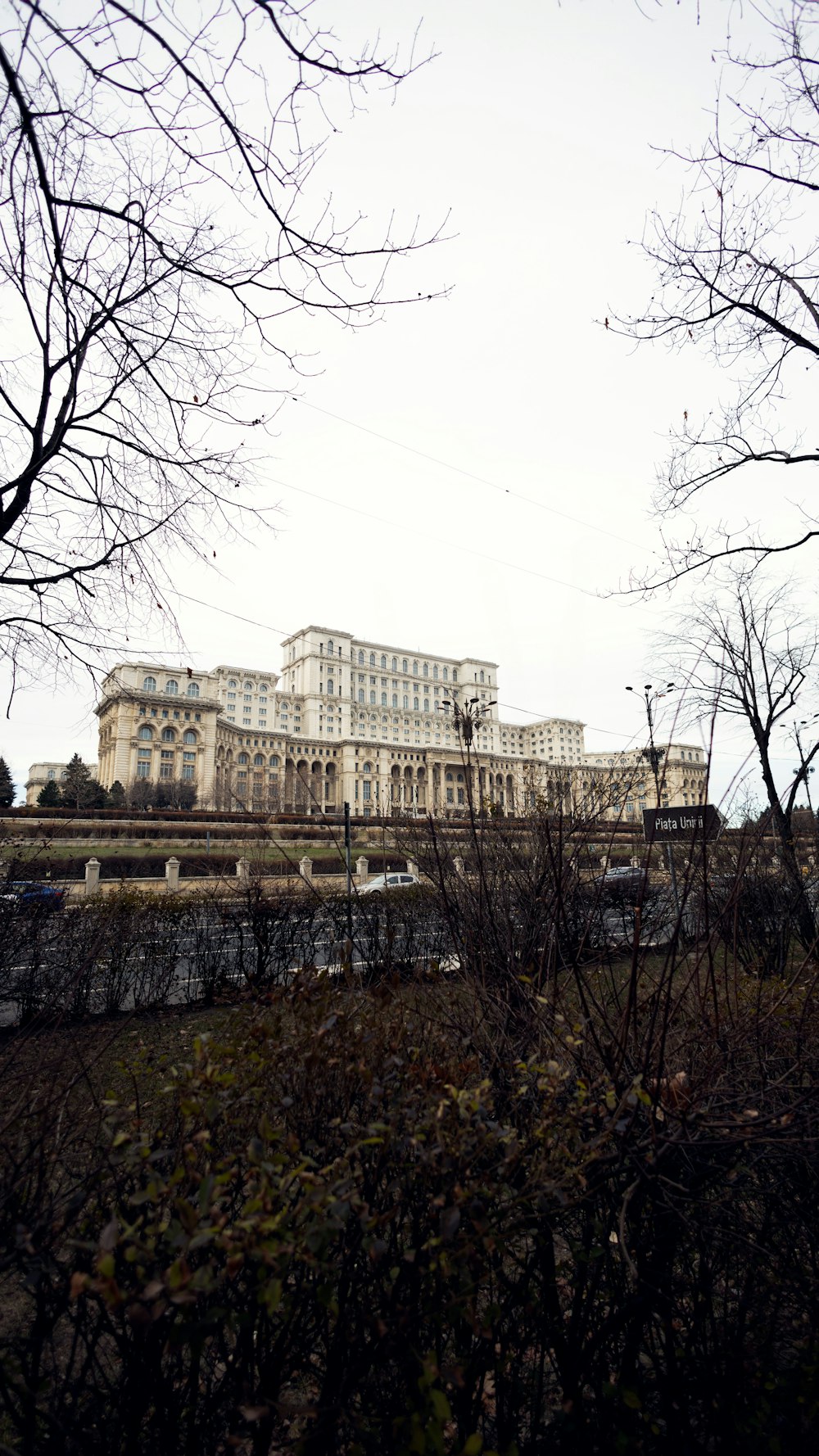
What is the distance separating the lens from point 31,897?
Answer: 8.86 meters

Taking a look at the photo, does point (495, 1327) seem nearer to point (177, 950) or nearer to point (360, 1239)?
point (360, 1239)

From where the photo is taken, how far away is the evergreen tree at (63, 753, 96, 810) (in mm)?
48750

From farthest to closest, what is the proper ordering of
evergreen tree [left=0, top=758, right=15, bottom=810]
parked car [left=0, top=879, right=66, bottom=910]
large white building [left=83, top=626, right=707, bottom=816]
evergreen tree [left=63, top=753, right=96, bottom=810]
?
large white building [left=83, top=626, right=707, bottom=816] < evergreen tree [left=0, top=758, right=15, bottom=810] < evergreen tree [left=63, top=753, right=96, bottom=810] < parked car [left=0, top=879, right=66, bottom=910]

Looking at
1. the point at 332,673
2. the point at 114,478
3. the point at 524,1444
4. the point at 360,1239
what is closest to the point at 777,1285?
the point at 524,1444

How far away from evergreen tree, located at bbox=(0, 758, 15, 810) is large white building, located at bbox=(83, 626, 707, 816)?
18.0 metres

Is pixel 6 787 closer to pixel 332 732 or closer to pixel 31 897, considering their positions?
pixel 31 897

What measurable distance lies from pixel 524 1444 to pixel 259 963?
8677 millimetres

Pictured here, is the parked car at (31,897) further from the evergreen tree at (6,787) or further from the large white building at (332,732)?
the large white building at (332,732)

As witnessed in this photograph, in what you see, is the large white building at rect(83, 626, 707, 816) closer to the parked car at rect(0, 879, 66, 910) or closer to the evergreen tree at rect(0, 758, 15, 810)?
the evergreen tree at rect(0, 758, 15, 810)

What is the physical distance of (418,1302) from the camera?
1908 millimetres

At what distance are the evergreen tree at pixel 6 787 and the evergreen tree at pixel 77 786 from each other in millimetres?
Result: 3773

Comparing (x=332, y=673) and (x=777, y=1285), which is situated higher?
(x=332, y=673)

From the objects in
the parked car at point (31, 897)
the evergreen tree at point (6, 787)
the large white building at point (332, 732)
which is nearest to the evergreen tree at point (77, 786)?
the evergreen tree at point (6, 787)

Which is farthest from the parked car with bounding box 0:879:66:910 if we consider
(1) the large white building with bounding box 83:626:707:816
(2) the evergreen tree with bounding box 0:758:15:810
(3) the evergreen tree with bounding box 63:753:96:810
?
(1) the large white building with bounding box 83:626:707:816
